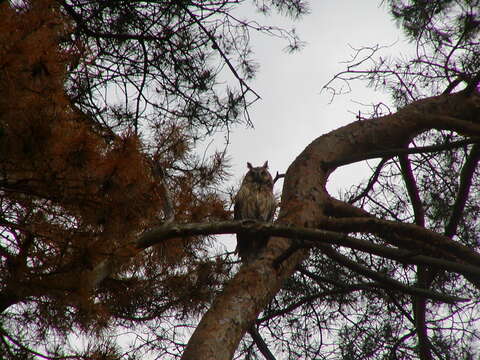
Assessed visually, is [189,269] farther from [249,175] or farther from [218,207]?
[249,175]

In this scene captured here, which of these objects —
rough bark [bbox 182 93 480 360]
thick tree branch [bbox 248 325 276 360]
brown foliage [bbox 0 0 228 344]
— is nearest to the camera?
brown foliage [bbox 0 0 228 344]

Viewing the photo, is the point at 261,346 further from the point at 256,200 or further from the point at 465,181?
the point at 465,181

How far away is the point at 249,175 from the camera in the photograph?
4.68 m

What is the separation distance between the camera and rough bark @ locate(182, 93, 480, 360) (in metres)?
2.00

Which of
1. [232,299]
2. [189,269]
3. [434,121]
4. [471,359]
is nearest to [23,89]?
[232,299]

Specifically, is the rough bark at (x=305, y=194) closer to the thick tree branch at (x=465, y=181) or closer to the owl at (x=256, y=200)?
the thick tree branch at (x=465, y=181)

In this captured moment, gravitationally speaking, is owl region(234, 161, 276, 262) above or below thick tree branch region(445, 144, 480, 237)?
above

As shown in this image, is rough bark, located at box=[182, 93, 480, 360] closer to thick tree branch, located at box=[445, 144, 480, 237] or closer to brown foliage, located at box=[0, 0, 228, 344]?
thick tree branch, located at box=[445, 144, 480, 237]

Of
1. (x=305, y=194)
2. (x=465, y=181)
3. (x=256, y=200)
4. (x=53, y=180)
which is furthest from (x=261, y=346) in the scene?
(x=53, y=180)

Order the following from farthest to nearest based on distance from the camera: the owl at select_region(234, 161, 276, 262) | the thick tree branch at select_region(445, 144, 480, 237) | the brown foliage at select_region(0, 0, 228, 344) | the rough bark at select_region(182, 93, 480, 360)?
the owl at select_region(234, 161, 276, 262)
the thick tree branch at select_region(445, 144, 480, 237)
the rough bark at select_region(182, 93, 480, 360)
the brown foliage at select_region(0, 0, 228, 344)

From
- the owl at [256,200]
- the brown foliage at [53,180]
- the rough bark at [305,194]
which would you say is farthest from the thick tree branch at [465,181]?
the brown foliage at [53,180]

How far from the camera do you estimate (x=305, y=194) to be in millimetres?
2949

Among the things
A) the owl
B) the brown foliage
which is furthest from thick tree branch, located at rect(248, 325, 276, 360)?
the brown foliage

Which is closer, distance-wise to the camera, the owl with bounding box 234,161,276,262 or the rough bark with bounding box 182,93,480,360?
the rough bark with bounding box 182,93,480,360
